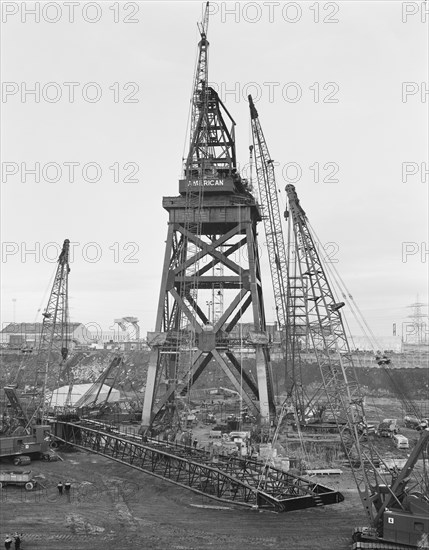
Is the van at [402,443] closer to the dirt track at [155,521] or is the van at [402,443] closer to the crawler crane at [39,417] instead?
the dirt track at [155,521]

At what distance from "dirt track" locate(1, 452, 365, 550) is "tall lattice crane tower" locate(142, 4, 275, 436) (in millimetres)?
15696

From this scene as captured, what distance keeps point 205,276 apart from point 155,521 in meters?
28.1

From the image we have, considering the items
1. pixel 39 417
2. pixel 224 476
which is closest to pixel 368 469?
pixel 224 476

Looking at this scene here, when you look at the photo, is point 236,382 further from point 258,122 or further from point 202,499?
point 258,122

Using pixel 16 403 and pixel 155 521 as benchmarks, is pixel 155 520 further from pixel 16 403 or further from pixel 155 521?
pixel 16 403

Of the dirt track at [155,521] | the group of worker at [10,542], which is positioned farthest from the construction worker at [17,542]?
the dirt track at [155,521]

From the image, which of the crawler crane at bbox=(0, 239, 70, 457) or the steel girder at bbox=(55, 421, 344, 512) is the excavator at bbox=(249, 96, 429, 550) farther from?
the crawler crane at bbox=(0, 239, 70, 457)

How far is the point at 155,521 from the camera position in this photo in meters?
30.1

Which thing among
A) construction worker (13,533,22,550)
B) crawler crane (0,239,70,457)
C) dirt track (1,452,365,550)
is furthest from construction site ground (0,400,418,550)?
crawler crane (0,239,70,457)

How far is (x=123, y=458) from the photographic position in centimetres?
4169

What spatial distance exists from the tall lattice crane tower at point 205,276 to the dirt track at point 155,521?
51.5 ft

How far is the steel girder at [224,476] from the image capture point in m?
31.7

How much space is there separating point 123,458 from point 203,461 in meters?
7.09

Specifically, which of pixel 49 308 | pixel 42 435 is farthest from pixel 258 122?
pixel 42 435
